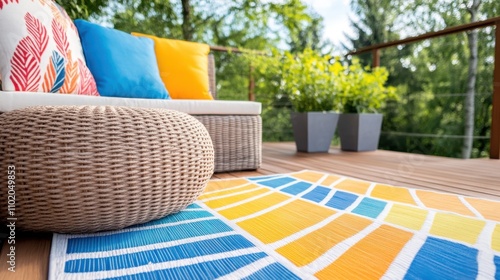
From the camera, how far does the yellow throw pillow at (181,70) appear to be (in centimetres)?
204

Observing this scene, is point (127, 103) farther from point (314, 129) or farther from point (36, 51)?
point (314, 129)

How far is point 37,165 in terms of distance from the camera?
0.77 m

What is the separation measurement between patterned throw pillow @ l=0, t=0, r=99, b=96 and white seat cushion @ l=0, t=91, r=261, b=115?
0.28ft

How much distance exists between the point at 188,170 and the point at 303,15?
270cm

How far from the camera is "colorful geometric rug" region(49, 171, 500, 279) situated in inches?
26.3

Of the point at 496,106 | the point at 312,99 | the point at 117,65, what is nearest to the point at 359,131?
the point at 312,99

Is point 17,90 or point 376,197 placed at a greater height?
point 17,90

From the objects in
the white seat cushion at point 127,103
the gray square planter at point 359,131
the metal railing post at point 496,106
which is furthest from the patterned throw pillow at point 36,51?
the metal railing post at point 496,106

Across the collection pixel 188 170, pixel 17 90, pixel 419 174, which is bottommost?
pixel 419 174

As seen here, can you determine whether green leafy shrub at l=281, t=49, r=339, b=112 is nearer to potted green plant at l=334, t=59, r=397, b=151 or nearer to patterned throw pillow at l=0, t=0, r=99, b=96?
potted green plant at l=334, t=59, r=397, b=151

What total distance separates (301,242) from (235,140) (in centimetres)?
105

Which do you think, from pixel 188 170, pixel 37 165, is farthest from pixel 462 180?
pixel 37 165

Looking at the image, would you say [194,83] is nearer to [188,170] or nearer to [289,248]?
[188,170]

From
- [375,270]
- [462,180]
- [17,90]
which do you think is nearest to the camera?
[375,270]
